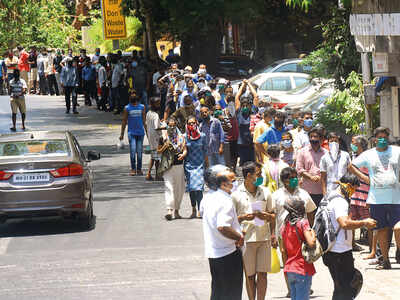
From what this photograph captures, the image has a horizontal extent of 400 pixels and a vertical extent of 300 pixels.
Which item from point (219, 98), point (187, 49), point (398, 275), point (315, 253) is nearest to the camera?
point (315, 253)

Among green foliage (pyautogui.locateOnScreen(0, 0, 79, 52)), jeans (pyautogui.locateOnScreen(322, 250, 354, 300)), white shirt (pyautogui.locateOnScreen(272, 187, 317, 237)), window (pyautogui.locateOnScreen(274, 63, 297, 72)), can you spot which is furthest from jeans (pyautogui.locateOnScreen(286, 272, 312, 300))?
green foliage (pyautogui.locateOnScreen(0, 0, 79, 52))

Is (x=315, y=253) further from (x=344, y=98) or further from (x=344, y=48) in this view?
(x=344, y=48)

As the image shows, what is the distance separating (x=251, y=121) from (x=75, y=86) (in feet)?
50.4

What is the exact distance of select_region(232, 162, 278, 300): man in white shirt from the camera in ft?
33.2

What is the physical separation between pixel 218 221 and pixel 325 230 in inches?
44.0

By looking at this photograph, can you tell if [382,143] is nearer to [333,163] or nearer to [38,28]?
[333,163]

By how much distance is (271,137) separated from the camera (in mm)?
15023

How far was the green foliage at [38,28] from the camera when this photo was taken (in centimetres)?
4747

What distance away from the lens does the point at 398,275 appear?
12.1 m

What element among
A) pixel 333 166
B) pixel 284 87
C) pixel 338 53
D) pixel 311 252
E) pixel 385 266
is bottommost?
pixel 385 266

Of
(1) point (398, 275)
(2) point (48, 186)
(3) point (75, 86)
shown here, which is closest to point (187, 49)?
(3) point (75, 86)

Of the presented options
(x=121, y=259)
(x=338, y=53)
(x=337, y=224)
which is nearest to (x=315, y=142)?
(x=121, y=259)

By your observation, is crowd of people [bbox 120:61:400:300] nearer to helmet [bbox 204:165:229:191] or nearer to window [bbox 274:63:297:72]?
helmet [bbox 204:165:229:191]

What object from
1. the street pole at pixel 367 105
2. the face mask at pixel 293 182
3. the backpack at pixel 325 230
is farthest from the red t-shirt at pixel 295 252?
the street pole at pixel 367 105
